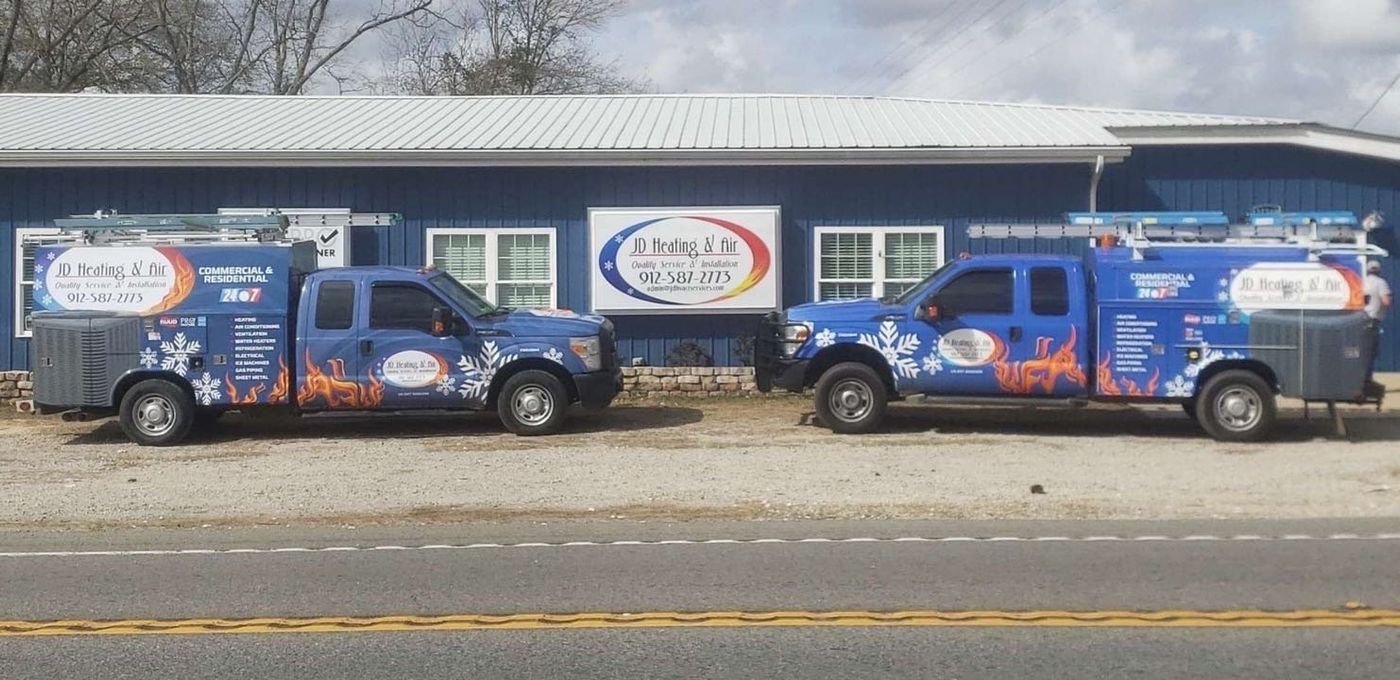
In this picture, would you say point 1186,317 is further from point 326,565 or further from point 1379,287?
point 326,565

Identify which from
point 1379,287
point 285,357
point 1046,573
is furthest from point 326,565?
point 1379,287

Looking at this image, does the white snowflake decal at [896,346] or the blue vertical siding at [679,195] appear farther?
the blue vertical siding at [679,195]

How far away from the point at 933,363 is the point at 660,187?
220 inches

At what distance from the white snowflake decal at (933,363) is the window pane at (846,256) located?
4372 mm

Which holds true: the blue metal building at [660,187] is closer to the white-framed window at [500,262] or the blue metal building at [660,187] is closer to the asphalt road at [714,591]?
the white-framed window at [500,262]

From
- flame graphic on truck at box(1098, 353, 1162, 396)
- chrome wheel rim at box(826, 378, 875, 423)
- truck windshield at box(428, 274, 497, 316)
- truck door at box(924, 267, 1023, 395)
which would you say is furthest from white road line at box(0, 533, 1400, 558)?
truck windshield at box(428, 274, 497, 316)

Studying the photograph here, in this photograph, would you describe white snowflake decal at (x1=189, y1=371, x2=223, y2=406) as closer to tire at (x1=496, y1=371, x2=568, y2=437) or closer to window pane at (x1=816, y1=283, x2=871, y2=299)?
tire at (x1=496, y1=371, x2=568, y2=437)

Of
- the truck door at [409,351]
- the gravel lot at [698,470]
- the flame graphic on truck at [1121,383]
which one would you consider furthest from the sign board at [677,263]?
the flame graphic on truck at [1121,383]

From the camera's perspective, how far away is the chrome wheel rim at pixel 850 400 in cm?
1438

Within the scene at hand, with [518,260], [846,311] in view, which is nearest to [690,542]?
[846,311]

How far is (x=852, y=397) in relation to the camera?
14.4m

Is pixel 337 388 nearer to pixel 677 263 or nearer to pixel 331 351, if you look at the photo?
pixel 331 351

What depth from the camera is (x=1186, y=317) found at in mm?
13797

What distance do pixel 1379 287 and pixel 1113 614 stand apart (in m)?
8.48
